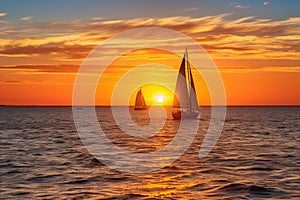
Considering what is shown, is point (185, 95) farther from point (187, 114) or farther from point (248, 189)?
point (248, 189)

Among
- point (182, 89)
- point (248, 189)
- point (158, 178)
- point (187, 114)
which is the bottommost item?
point (248, 189)

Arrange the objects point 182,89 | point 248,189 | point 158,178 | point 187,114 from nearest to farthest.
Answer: point 248,189 < point 158,178 < point 182,89 < point 187,114

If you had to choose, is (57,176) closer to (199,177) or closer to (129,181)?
(129,181)

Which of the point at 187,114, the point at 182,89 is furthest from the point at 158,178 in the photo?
the point at 187,114

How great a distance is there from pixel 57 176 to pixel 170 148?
84.4 ft

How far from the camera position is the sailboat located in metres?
106

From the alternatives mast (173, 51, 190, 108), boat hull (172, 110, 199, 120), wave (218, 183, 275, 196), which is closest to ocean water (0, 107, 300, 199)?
wave (218, 183, 275, 196)

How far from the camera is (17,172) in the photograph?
35250mm

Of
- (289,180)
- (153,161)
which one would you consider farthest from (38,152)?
(289,180)

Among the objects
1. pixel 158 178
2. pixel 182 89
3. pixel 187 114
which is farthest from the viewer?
pixel 187 114

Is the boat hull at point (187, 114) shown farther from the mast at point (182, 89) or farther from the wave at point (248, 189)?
the wave at point (248, 189)

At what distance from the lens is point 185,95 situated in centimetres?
10875

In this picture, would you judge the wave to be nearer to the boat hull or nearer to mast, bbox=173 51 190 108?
mast, bbox=173 51 190 108

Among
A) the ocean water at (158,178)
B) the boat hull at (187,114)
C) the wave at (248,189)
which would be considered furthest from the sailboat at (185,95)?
the wave at (248,189)
